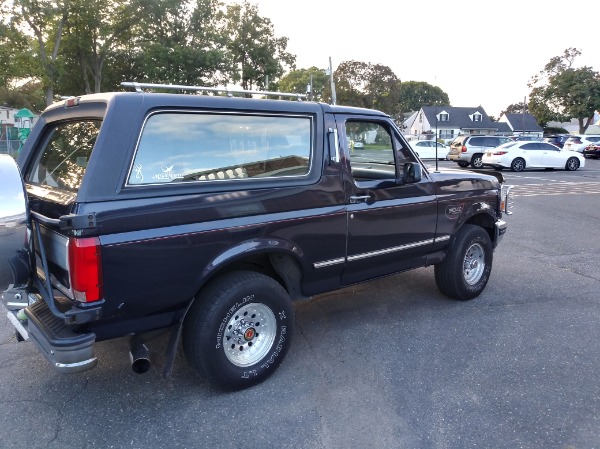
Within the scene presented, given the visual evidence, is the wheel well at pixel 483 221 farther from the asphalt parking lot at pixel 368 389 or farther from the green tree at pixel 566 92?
the green tree at pixel 566 92

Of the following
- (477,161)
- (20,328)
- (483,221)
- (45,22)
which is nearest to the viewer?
(20,328)

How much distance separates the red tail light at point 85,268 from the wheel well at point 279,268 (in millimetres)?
935

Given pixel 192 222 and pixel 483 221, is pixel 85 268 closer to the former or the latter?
pixel 192 222

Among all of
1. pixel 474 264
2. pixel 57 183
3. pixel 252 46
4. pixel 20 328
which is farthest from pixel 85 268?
pixel 252 46

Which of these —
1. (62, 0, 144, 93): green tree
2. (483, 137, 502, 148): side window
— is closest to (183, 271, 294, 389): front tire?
(483, 137, 502, 148): side window

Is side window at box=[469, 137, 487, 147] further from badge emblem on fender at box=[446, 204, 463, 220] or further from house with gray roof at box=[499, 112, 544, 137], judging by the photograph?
house with gray roof at box=[499, 112, 544, 137]

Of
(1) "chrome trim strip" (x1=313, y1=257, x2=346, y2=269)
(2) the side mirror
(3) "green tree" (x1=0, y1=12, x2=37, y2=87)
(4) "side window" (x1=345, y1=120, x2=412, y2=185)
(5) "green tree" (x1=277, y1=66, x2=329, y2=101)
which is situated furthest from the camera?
(5) "green tree" (x1=277, y1=66, x2=329, y2=101)

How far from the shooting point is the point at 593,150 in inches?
1302

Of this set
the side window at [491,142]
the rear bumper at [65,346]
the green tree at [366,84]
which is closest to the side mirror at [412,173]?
the rear bumper at [65,346]

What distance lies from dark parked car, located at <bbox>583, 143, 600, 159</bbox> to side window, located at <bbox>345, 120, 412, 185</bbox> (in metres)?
34.7

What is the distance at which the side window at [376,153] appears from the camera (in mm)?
4164

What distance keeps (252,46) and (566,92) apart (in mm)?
44787

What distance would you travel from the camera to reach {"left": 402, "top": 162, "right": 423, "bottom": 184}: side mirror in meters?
4.03

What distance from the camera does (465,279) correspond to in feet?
16.1
